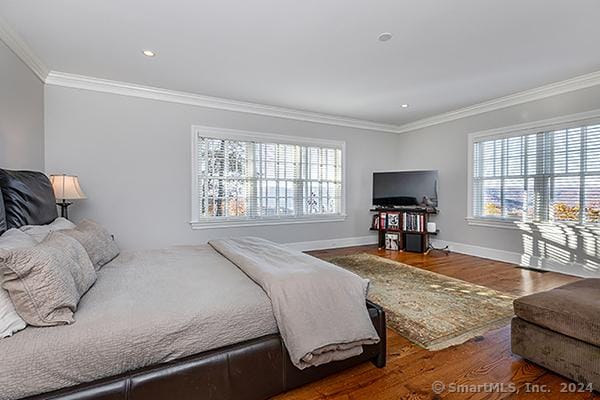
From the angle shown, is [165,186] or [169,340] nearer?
[169,340]

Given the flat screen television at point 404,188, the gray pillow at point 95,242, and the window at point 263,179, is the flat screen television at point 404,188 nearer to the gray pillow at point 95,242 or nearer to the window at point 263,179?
the window at point 263,179

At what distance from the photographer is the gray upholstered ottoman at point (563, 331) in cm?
156

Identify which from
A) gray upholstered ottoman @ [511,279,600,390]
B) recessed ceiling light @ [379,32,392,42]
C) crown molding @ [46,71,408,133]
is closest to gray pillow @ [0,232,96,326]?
gray upholstered ottoman @ [511,279,600,390]

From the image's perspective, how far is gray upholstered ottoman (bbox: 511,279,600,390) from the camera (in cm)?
156

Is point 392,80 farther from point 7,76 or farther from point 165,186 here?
point 7,76

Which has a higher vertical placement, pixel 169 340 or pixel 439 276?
pixel 169 340

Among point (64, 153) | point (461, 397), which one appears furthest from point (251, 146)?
point (461, 397)

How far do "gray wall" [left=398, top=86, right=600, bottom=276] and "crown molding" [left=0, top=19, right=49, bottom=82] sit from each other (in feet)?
19.8

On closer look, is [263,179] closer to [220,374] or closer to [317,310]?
[317,310]

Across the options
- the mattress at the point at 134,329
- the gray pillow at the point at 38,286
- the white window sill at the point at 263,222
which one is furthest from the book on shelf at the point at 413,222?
the gray pillow at the point at 38,286

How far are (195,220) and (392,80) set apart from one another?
344cm

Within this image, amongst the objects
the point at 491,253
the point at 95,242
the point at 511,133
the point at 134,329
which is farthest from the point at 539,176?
the point at 95,242

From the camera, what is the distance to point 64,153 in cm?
364

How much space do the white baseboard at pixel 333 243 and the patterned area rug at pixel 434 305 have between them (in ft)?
4.87
